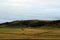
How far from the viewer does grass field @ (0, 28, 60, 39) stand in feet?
4.71

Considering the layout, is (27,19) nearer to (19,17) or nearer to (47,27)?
(19,17)

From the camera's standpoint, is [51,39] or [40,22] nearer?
[51,39]

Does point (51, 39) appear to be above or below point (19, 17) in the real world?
below

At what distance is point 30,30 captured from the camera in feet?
4.79

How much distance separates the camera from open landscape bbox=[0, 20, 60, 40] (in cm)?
144

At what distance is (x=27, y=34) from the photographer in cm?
144

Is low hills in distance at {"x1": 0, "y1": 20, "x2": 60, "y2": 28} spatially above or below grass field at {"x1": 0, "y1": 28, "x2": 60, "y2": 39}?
above

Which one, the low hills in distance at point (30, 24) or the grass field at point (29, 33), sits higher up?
the low hills in distance at point (30, 24)

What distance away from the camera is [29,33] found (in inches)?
56.9

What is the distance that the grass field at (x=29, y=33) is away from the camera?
1436 millimetres

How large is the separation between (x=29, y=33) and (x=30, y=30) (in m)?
0.03

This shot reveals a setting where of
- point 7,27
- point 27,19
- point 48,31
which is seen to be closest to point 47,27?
point 48,31

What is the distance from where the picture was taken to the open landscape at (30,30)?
144cm

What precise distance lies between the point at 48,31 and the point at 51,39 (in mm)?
86
